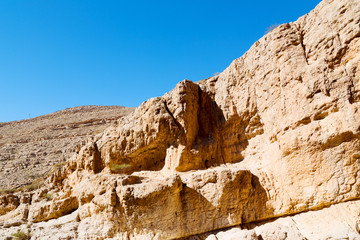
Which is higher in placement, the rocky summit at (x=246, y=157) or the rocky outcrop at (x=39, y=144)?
the rocky outcrop at (x=39, y=144)

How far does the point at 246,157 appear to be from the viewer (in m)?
10.9

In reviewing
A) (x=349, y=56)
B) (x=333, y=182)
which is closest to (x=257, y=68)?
(x=349, y=56)

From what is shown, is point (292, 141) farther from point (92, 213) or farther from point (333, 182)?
point (92, 213)

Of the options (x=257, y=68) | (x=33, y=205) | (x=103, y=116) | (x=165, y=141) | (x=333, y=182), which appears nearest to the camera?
(x=333, y=182)

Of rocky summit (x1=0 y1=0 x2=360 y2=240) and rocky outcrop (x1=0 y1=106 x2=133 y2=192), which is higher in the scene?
rocky outcrop (x1=0 y1=106 x2=133 y2=192)

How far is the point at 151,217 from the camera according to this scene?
32.0 feet

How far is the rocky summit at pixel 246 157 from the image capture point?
780 centimetres

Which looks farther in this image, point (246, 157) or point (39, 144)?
point (39, 144)

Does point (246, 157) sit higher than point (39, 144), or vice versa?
point (39, 144)

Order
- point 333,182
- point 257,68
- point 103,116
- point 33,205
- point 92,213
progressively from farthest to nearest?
point 103,116
point 33,205
point 92,213
point 257,68
point 333,182

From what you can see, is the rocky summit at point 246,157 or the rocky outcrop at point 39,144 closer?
the rocky summit at point 246,157

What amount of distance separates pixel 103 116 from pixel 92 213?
26531mm

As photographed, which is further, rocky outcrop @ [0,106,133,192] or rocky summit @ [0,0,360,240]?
rocky outcrop @ [0,106,133,192]

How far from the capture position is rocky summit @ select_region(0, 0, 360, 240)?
780cm
